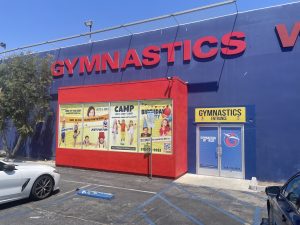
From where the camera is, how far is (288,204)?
4465 mm

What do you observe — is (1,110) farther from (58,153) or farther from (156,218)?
(156,218)

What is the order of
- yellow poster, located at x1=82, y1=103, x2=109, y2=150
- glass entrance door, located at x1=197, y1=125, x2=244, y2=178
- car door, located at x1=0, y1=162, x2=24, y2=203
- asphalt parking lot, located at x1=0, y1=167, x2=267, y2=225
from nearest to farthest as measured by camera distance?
asphalt parking lot, located at x1=0, y1=167, x2=267, y2=225 < car door, located at x1=0, y1=162, x2=24, y2=203 < glass entrance door, located at x1=197, y1=125, x2=244, y2=178 < yellow poster, located at x1=82, y1=103, x2=109, y2=150

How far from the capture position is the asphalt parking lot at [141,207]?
305 inches

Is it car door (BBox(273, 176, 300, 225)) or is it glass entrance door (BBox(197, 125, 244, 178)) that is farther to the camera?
glass entrance door (BBox(197, 125, 244, 178))

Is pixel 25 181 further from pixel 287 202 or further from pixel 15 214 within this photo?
pixel 287 202

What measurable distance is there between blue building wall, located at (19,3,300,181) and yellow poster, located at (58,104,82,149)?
4.76m

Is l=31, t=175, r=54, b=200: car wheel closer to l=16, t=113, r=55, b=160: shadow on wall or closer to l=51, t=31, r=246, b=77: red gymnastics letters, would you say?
l=51, t=31, r=246, b=77: red gymnastics letters

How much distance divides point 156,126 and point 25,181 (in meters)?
6.48

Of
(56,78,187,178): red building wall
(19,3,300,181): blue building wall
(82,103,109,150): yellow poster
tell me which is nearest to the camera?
(19,3,300,181): blue building wall

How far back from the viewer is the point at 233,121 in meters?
13.8

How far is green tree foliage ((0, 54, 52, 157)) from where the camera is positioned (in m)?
17.8

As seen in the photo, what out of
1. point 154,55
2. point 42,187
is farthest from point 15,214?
point 154,55

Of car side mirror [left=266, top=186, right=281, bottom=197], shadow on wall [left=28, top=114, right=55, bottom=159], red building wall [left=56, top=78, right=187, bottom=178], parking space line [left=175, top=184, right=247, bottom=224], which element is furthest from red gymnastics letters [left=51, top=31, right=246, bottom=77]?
car side mirror [left=266, top=186, right=281, bottom=197]

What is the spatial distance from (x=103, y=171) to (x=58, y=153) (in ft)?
10.2
